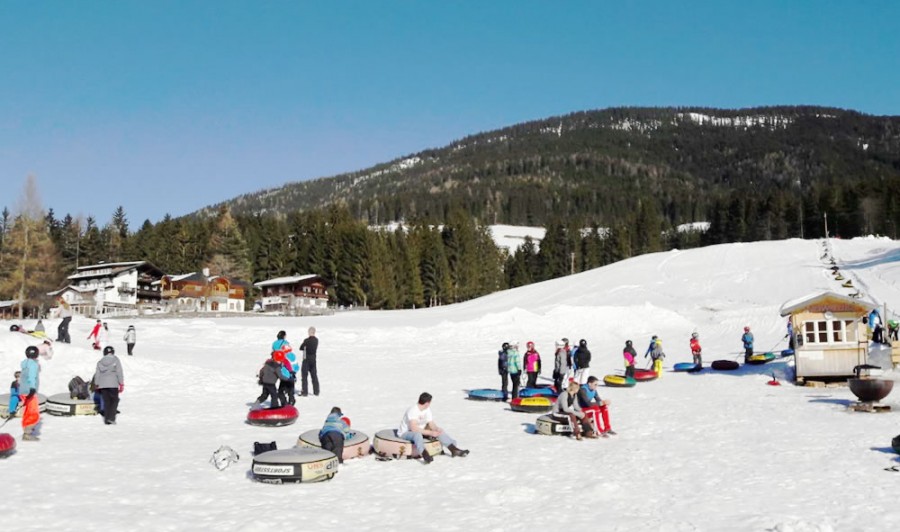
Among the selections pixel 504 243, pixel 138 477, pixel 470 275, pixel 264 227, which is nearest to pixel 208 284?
pixel 264 227

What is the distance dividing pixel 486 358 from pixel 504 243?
148377 mm

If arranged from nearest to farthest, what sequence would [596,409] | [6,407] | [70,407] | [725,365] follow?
1. [596,409]
2. [6,407]
3. [70,407]
4. [725,365]

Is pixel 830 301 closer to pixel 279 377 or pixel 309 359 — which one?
pixel 309 359

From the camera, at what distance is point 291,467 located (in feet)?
39.8

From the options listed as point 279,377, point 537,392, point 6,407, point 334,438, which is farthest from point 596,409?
point 6,407

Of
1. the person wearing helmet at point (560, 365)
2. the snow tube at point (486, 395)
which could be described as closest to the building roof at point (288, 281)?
the person wearing helmet at point (560, 365)

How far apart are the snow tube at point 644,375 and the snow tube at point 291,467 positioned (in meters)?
→ 18.5

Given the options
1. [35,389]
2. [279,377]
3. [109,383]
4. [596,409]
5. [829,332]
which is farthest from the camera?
[829,332]

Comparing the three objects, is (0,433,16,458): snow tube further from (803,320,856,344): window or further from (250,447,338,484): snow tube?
(803,320,856,344): window

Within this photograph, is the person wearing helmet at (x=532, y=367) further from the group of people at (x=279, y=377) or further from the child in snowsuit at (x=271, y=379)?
the child in snowsuit at (x=271, y=379)

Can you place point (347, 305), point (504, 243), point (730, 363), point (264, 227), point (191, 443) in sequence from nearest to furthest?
1. point (191, 443)
2. point (730, 363)
3. point (347, 305)
4. point (264, 227)
5. point (504, 243)

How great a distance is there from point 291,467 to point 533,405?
31.8 feet

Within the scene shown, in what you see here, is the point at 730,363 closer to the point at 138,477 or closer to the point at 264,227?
the point at 138,477

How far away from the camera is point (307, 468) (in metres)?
12.2
